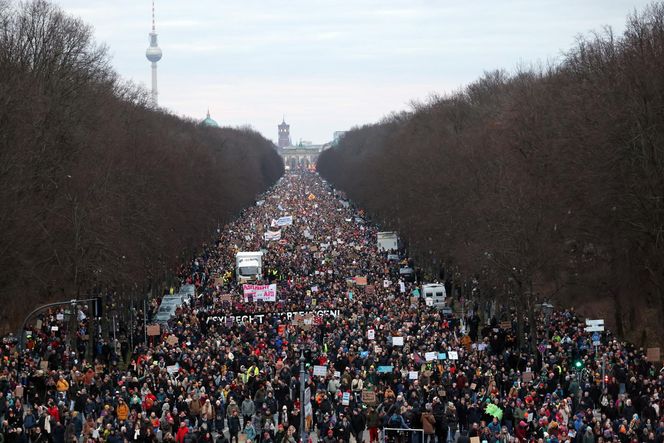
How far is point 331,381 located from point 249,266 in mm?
32795

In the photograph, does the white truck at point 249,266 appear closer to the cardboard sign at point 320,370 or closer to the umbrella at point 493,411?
the cardboard sign at point 320,370

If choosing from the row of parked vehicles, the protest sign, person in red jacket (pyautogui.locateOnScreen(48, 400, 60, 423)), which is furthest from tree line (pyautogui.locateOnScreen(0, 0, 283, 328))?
person in red jacket (pyautogui.locateOnScreen(48, 400, 60, 423))

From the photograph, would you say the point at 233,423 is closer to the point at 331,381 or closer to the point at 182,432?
the point at 182,432

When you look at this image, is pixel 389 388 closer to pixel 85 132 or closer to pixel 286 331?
pixel 286 331

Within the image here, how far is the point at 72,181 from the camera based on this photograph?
53750 millimetres

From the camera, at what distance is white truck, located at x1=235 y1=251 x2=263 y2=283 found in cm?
6819

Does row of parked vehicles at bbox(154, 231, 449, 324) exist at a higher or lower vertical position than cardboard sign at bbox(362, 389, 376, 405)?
higher

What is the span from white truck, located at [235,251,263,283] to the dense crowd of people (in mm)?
11090

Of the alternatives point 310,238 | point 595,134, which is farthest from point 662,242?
point 310,238

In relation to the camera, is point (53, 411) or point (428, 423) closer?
point (428, 423)

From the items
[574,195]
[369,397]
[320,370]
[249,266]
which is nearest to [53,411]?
[320,370]

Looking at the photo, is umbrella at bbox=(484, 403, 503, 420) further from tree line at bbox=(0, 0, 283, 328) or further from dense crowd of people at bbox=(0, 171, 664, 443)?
tree line at bbox=(0, 0, 283, 328)

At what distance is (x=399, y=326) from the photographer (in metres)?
48.0

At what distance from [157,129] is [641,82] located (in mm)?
49682
